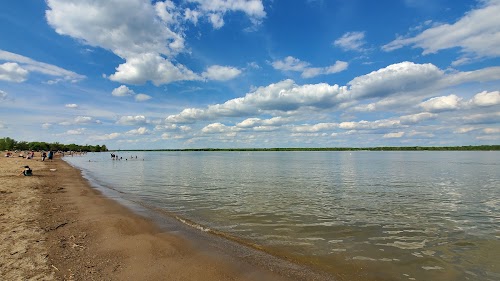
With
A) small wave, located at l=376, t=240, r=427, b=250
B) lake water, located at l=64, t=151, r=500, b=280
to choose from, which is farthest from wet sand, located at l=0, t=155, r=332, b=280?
small wave, located at l=376, t=240, r=427, b=250

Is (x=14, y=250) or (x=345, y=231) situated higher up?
(x=14, y=250)

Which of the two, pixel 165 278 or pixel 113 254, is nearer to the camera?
pixel 165 278

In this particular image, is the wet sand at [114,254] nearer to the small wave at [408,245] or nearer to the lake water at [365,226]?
the lake water at [365,226]

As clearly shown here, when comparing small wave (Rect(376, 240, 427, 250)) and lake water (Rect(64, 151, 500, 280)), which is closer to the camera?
lake water (Rect(64, 151, 500, 280))

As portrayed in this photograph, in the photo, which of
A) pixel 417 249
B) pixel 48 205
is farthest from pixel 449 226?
pixel 48 205

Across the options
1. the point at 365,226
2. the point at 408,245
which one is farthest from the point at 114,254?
the point at 365,226

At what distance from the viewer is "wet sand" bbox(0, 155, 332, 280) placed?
7.54 meters

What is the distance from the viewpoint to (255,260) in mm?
9219

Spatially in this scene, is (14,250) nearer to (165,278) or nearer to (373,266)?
(165,278)

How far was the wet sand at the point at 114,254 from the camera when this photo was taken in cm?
754

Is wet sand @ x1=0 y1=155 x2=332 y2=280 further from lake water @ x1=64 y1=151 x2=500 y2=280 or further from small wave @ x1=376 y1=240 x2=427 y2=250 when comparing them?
small wave @ x1=376 y1=240 x2=427 y2=250

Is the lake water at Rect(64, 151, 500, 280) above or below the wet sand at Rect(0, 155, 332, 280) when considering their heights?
below

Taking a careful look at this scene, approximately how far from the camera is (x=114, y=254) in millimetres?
9070

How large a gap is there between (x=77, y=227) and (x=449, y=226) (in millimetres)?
18354
